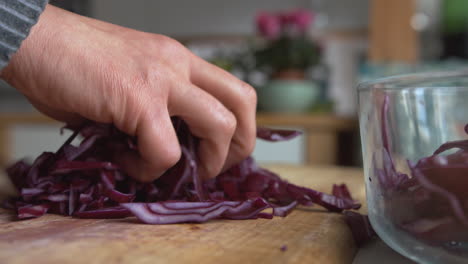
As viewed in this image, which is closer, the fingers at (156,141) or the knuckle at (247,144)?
the fingers at (156,141)

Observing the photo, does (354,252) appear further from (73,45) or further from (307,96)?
(307,96)

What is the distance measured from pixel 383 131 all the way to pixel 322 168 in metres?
0.87

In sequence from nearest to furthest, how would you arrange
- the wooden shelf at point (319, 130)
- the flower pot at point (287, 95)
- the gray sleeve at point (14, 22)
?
the gray sleeve at point (14, 22), the wooden shelf at point (319, 130), the flower pot at point (287, 95)

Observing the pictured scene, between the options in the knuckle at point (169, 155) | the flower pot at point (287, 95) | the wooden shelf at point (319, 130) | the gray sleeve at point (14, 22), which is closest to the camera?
the gray sleeve at point (14, 22)

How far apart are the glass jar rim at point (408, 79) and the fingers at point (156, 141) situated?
0.78 ft

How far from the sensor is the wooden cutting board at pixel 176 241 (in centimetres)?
41

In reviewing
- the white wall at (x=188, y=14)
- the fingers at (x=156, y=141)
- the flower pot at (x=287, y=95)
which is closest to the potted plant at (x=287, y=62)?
the flower pot at (x=287, y=95)

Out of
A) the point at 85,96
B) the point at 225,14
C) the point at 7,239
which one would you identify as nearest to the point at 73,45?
the point at 85,96

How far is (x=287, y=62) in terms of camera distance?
8.16ft

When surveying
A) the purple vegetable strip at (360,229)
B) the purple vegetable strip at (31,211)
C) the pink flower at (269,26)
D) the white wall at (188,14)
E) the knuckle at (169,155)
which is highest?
the white wall at (188,14)

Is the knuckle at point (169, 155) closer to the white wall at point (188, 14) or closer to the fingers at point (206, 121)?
the fingers at point (206, 121)

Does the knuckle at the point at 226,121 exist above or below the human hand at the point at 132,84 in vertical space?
below

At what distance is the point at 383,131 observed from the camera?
48cm

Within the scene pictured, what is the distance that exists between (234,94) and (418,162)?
11.0 inches
